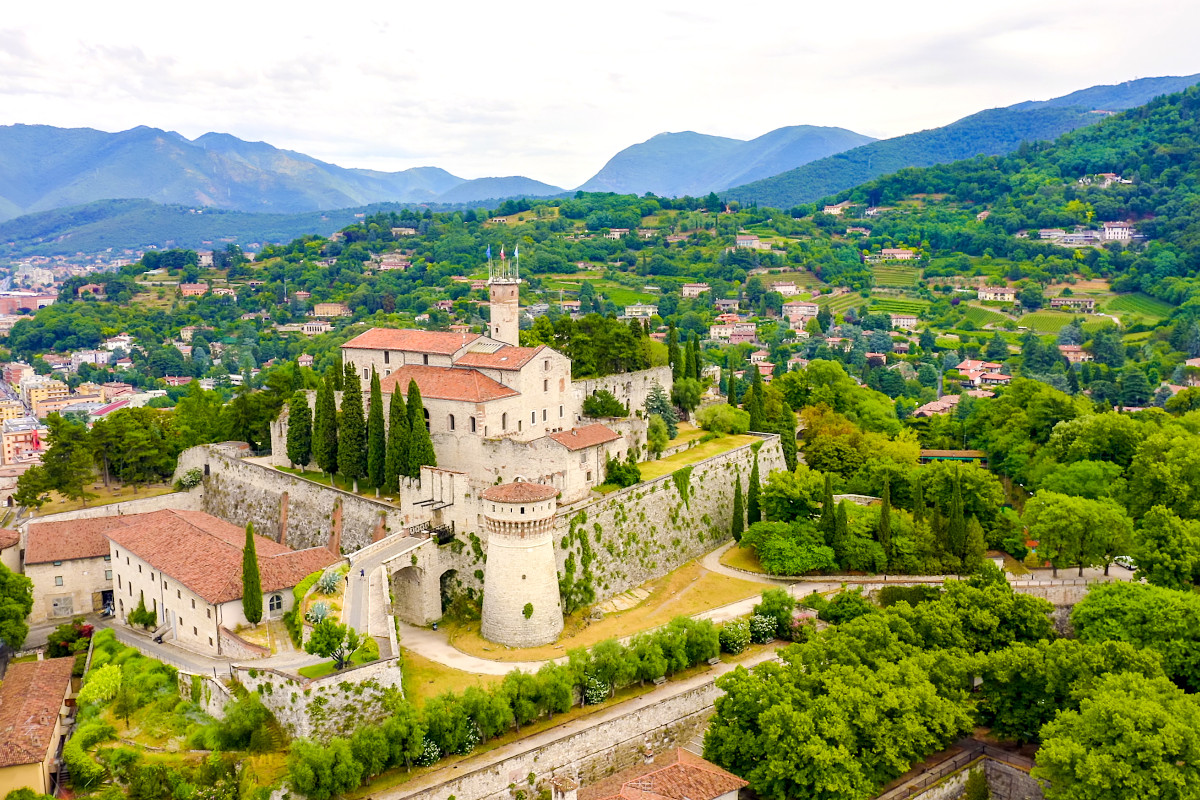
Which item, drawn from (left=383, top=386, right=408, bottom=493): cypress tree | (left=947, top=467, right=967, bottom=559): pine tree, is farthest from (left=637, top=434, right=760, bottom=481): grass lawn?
(left=947, top=467, right=967, bottom=559): pine tree

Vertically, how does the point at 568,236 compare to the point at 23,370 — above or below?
above

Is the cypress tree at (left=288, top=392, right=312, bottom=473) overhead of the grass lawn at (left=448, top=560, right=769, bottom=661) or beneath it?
overhead

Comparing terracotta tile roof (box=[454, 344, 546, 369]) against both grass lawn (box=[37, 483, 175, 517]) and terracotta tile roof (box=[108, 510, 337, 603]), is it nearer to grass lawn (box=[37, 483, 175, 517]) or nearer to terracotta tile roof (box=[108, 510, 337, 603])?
terracotta tile roof (box=[108, 510, 337, 603])

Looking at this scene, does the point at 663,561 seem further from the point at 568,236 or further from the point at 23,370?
the point at 568,236

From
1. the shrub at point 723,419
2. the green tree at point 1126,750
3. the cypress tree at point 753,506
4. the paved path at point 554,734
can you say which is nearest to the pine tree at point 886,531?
the cypress tree at point 753,506

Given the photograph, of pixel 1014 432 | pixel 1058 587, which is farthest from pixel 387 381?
pixel 1014 432
